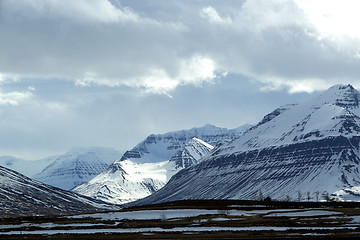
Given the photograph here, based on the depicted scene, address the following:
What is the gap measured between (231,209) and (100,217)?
33.9m

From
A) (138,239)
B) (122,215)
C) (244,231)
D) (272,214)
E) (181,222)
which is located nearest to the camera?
(138,239)

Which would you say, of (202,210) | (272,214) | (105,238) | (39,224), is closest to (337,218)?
(272,214)

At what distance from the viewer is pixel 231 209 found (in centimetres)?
16362

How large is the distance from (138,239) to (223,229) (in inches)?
855

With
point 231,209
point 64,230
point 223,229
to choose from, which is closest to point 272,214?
point 231,209

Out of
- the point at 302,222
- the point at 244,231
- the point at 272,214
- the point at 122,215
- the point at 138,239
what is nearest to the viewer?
the point at 138,239

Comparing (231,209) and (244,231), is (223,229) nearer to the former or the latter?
(244,231)

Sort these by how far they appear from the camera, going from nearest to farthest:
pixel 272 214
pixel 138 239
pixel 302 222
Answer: pixel 138 239 < pixel 302 222 < pixel 272 214

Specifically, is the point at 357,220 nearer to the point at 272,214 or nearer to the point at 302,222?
the point at 302,222

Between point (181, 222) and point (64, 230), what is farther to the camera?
point (181, 222)

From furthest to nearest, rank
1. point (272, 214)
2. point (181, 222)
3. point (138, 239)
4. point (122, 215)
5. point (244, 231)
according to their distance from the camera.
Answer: point (122, 215), point (272, 214), point (181, 222), point (244, 231), point (138, 239)

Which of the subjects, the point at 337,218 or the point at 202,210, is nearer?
the point at 337,218

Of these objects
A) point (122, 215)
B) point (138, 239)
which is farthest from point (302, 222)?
point (122, 215)

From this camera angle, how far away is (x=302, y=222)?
12506cm
